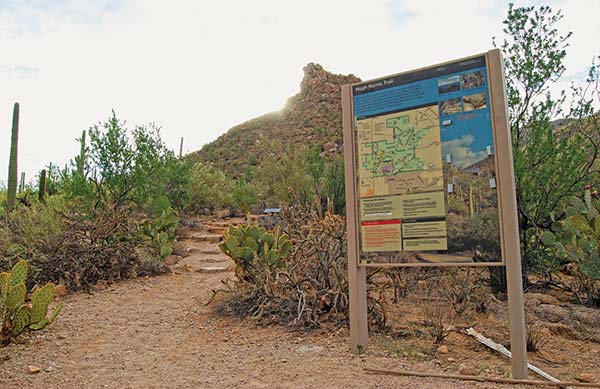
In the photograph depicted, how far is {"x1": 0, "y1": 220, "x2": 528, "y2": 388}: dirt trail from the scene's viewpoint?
349 cm

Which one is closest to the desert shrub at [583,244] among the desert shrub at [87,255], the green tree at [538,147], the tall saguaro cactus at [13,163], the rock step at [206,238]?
the green tree at [538,147]

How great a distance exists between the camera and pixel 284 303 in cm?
526

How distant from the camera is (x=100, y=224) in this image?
7.29 m

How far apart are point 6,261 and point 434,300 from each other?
632 cm

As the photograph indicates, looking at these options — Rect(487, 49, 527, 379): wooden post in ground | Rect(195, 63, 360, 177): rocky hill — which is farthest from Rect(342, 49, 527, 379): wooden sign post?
Rect(195, 63, 360, 177): rocky hill

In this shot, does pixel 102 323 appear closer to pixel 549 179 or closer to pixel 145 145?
pixel 549 179

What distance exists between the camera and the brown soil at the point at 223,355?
11.5ft

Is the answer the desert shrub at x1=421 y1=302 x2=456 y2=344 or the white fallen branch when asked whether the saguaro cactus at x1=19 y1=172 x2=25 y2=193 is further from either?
the white fallen branch

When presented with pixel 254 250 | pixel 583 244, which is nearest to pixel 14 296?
pixel 254 250

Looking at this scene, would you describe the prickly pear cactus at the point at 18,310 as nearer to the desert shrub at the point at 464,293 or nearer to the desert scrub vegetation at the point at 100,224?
the desert scrub vegetation at the point at 100,224

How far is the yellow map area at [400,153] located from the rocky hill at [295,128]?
81.9 feet

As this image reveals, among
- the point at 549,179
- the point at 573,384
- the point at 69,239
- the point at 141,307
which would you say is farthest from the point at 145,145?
the point at 573,384

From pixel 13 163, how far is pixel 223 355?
1388cm

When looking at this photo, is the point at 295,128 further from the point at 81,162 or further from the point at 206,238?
the point at 81,162
